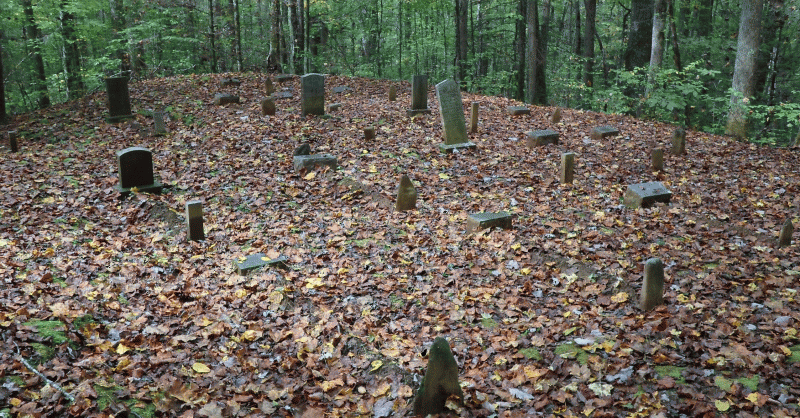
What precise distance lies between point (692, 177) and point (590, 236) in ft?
12.6

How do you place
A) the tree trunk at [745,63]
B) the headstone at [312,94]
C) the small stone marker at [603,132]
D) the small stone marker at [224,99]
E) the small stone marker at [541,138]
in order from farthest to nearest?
the small stone marker at [224,99] → the headstone at [312,94] → the small stone marker at [603,132] → the tree trunk at [745,63] → the small stone marker at [541,138]

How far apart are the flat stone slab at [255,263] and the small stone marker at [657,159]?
294 inches

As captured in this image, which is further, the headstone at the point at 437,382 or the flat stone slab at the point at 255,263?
the flat stone slab at the point at 255,263

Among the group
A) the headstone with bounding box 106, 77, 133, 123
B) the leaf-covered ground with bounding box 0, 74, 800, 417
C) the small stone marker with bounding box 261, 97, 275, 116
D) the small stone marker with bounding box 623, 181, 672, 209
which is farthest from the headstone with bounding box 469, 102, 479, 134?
the headstone with bounding box 106, 77, 133, 123

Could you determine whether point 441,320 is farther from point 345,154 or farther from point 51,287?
point 345,154

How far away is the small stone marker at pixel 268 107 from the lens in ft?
43.2

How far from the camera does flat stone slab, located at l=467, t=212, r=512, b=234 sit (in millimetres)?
7363

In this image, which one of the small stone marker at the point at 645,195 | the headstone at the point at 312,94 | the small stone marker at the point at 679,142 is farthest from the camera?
the headstone at the point at 312,94

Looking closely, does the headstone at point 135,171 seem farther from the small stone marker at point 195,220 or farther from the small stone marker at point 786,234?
the small stone marker at point 786,234

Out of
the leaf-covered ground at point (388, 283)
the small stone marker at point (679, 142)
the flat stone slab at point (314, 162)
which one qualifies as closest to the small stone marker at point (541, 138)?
the leaf-covered ground at point (388, 283)

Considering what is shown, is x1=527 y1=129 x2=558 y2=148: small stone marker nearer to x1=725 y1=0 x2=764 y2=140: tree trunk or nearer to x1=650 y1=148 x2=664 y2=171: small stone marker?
x1=650 y1=148 x2=664 y2=171: small stone marker

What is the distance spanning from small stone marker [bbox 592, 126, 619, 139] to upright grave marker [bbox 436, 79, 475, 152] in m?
3.19

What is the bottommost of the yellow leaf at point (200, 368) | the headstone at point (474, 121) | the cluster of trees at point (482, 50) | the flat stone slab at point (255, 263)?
the yellow leaf at point (200, 368)

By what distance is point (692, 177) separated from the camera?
955cm
